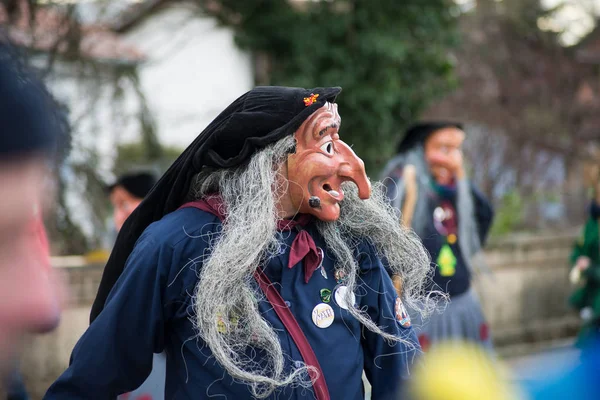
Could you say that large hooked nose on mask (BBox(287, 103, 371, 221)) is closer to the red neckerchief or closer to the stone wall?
the red neckerchief

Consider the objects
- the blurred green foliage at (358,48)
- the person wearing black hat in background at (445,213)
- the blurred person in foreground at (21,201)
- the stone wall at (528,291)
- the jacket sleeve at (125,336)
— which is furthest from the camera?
the stone wall at (528,291)

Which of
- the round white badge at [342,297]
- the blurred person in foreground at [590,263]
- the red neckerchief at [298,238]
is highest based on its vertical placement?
the red neckerchief at [298,238]

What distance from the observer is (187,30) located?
1002 centimetres

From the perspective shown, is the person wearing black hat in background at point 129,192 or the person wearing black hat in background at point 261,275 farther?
the person wearing black hat in background at point 129,192

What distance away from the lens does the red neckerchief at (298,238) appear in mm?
2555

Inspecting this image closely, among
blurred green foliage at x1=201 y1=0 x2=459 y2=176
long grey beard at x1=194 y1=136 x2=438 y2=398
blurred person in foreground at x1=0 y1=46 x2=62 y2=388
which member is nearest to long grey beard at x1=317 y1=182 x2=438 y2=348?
long grey beard at x1=194 y1=136 x2=438 y2=398

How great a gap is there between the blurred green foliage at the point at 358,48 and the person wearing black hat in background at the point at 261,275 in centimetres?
575

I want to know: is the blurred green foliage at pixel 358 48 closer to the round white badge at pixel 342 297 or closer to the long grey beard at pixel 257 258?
the long grey beard at pixel 257 258

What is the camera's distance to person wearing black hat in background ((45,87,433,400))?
2.41m

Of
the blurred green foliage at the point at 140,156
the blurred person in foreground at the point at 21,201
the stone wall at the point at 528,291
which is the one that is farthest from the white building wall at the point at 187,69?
the blurred person in foreground at the point at 21,201

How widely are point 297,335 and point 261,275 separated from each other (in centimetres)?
22

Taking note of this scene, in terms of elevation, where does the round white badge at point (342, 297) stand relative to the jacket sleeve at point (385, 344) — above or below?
above

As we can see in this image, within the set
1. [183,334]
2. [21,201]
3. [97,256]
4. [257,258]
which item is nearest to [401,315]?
[257,258]

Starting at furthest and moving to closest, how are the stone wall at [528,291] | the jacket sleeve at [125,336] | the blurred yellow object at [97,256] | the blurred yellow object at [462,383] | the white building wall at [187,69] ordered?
1. the white building wall at [187,69]
2. the stone wall at [528,291]
3. the blurred yellow object at [97,256]
4. the jacket sleeve at [125,336]
5. the blurred yellow object at [462,383]
